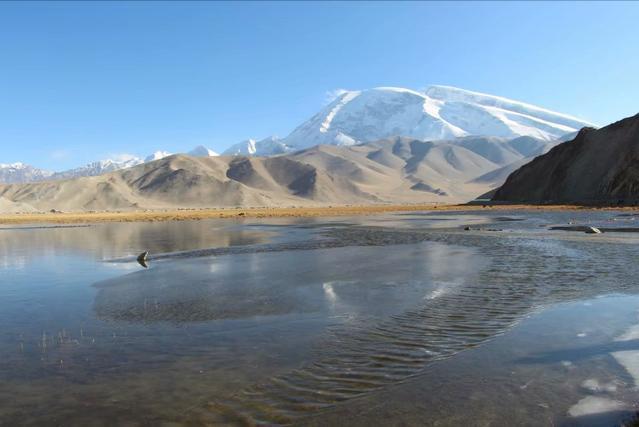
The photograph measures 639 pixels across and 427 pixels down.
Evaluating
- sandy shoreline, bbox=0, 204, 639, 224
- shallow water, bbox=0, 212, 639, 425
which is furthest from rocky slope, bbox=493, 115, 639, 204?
shallow water, bbox=0, 212, 639, 425

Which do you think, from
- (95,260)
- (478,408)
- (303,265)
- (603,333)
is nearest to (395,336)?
(478,408)

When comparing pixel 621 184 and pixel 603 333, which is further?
pixel 621 184

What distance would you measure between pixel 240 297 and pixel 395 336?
685cm

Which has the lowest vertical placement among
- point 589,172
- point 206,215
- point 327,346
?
point 327,346

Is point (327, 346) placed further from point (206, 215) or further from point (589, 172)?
point (589, 172)

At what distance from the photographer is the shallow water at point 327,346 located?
748cm

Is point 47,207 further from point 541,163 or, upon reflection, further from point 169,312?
point 169,312

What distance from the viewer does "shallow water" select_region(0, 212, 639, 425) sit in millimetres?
7484

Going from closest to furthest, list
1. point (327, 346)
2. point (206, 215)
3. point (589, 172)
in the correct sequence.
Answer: point (327, 346)
point (206, 215)
point (589, 172)

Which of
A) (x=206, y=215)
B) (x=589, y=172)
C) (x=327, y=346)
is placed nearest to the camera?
(x=327, y=346)

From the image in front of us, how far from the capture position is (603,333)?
10.8m

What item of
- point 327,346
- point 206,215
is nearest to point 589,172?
point 206,215

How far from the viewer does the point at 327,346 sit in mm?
10461

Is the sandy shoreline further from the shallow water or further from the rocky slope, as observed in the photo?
the shallow water
